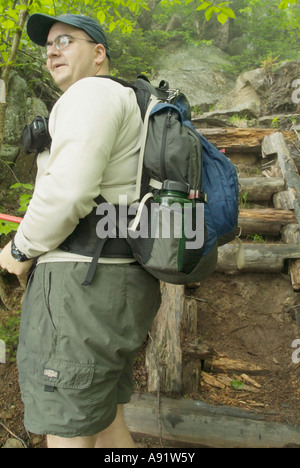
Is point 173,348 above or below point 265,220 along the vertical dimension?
below

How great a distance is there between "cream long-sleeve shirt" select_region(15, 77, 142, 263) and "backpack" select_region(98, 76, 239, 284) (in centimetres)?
13

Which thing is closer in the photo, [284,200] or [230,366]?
[230,366]

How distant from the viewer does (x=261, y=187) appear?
198 inches

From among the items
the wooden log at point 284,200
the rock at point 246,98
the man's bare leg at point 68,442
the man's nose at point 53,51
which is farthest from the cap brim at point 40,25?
the rock at point 246,98

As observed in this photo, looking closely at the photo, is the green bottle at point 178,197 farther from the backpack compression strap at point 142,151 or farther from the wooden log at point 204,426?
the wooden log at point 204,426

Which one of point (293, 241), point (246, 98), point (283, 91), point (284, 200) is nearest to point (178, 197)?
point (293, 241)

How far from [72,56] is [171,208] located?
1032mm

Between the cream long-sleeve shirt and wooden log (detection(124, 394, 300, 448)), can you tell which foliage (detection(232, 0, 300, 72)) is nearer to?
wooden log (detection(124, 394, 300, 448))

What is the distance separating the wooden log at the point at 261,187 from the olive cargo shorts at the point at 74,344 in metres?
3.92

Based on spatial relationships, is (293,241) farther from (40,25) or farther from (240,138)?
(40,25)

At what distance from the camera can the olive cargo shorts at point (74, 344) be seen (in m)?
1.40

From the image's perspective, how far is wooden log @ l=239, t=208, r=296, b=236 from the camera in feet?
14.8

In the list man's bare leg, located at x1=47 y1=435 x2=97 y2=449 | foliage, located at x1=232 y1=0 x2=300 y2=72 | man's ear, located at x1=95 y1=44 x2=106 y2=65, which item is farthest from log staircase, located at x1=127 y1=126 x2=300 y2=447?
foliage, located at x1=232 y1=0 x2=300 y2=72
